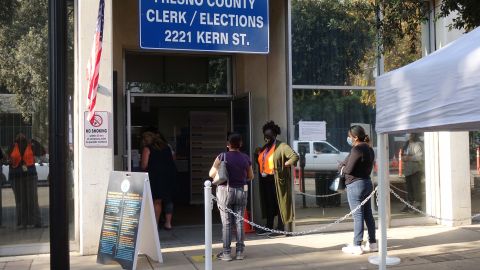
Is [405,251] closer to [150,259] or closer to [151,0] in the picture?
[150,259]

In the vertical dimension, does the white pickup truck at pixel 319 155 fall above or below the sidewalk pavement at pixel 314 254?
above

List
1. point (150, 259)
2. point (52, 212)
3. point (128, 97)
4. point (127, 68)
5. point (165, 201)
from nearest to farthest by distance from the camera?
1. point (52, 212)
2. point (150, 259)
3. point (128, 97)
4. point (165, 201)
5. point (127, 68)

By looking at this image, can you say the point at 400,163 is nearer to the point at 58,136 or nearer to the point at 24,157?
the point at 24,157

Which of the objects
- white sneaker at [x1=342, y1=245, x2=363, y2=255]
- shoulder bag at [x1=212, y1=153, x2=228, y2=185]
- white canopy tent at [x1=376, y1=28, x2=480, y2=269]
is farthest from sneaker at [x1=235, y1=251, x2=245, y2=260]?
white canopy tent at [x1=376, y1=28, x2=480, y2=269]

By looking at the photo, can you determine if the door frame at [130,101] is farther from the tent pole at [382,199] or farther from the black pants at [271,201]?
the tent pole at [382,199]

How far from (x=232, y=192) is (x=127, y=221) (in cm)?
137

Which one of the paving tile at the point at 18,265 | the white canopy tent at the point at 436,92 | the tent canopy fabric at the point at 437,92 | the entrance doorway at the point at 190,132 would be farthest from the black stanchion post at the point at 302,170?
the paving tile at the point at 18,265

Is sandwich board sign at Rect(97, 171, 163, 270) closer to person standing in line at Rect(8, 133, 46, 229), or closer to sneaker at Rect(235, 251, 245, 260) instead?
sneaker at Rect(235, 251, 245, 260)

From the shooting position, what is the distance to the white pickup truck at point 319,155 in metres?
8.90

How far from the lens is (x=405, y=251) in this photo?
7383mm

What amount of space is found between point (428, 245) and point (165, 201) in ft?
13.9

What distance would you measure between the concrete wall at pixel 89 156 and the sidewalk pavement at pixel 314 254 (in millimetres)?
406

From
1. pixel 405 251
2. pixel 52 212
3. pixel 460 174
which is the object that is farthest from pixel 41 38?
pixel 460 174

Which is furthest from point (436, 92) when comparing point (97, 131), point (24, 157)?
point (24, 157)
